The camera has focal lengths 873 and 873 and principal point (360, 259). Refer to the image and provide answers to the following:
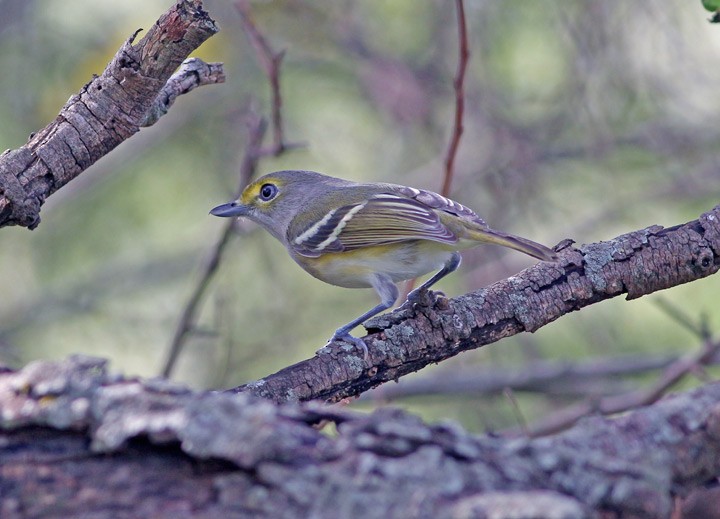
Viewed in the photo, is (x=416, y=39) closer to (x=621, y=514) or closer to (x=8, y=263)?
(x=8, y=263)

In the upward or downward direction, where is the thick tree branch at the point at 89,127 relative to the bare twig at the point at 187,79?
downward

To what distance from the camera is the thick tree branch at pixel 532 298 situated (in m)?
3.04

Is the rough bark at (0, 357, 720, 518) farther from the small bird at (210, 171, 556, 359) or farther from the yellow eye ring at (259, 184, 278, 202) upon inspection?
the yellow eye ring at (259, 184, 278, 202)

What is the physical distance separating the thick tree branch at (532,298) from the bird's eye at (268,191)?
206cm

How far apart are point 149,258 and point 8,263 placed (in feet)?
Answer: 4.07

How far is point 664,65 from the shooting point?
7.06 metres

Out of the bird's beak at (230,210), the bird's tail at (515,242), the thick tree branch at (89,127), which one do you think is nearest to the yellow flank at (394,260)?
the bird's tail at (515,242)

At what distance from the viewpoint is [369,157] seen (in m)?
7.90

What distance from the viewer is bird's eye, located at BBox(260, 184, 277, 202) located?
16.6 ft

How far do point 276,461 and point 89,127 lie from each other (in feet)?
5.40

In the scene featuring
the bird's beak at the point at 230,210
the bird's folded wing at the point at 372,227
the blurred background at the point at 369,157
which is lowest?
the bird's folded wing at the point at 372,227

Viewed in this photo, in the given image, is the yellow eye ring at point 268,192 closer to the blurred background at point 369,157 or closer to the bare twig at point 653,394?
the blurred background at point 369,157

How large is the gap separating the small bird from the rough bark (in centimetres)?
199

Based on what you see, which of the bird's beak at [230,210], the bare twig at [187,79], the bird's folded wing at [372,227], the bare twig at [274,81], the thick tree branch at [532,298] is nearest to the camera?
the thick tree branch at [532,298]
